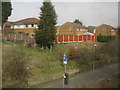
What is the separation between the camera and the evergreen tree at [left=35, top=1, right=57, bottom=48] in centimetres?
2302

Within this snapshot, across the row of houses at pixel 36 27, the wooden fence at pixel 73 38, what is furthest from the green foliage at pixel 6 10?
the wooden fence at pixel 73 38

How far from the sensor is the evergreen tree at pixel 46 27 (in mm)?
23016

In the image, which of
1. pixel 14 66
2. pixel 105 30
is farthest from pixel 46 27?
pixel 105 30

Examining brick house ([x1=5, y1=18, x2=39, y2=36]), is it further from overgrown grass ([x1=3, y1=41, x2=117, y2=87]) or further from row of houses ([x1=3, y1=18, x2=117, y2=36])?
overgrown grass ([x1=3, y1=41, x2=117, y2=87])

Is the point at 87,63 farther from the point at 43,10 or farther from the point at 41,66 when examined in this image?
the point at 43,10

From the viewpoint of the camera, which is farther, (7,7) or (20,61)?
(7,7)

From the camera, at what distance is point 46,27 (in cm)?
2325

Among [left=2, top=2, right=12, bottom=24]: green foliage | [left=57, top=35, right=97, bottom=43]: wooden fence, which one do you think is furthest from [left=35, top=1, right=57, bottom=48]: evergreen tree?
[left=2, top=2, right=12, bottom=24]: green foliage

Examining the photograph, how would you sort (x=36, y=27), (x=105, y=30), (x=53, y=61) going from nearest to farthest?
1. (x=53, y=61)
2. (x=36, y=27)
3. (x=105, y=30)

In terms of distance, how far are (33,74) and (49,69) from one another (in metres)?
2.44

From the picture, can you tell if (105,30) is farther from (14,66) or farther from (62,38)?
(14,66)

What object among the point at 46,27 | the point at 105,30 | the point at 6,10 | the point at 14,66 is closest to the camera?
the point at 14,66

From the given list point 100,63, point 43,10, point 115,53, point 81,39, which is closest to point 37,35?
point 43,10

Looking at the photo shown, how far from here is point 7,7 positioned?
28.7m
